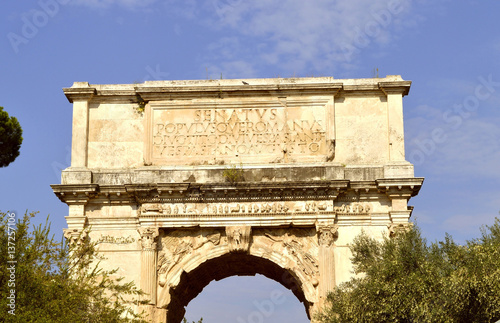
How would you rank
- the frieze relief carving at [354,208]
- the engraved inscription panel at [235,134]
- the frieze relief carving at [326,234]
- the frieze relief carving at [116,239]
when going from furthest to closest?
1. the engraved inscription panel at [235,134]
2. the frieze relief carving at [116,239]
3. the frieze relief carving at [354,208]
4. the frieze relief carving at [326,234]

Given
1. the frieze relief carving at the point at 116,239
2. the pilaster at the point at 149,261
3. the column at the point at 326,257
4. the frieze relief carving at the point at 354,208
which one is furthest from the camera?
the frieze relief carving at the point at 116,239

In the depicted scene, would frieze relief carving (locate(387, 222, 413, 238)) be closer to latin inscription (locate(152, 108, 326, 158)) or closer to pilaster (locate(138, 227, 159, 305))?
latin inscription (locate(152, 108, 326, 158))

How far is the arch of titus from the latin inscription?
3cm

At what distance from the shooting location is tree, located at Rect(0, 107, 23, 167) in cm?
2692

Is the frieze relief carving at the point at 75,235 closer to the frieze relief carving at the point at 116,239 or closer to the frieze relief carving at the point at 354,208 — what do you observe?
the frieze relief carving at the point at 116,239

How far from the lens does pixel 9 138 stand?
27203mm

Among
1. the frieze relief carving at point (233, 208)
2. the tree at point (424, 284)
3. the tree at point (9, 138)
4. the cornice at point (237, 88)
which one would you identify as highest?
the cornice at point (237, 88)

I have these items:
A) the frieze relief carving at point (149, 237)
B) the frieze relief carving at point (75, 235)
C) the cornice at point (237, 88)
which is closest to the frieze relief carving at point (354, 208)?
the cornice at point (237, 88)

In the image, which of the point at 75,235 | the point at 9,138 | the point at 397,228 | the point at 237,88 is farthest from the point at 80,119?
the point at 397,228

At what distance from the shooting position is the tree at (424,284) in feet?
72.4

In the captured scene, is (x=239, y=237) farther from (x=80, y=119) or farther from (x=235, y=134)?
(x=80, y=119)

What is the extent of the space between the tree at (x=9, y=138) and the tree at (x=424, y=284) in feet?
32.4

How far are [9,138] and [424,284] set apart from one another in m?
12.3

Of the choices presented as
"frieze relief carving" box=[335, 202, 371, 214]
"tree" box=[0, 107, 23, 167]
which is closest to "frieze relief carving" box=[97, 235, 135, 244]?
"tree" box=[0, 107, 23, 167]
